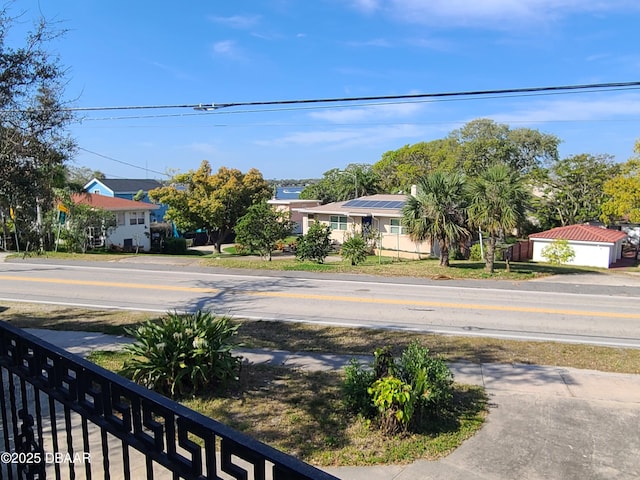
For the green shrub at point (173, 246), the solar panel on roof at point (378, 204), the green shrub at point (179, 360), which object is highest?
the solar panel on roof at point (378, 204)

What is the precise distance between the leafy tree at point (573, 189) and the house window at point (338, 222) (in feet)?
59.7

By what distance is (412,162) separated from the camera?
5909 centimetres

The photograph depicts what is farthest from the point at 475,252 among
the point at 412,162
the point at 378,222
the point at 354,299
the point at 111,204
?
the point at 412,162

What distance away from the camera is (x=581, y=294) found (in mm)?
15320

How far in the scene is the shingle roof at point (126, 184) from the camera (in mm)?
58919

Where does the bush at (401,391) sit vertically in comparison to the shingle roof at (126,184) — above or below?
below

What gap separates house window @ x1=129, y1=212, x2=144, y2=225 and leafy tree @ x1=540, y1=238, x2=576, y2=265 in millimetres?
32389

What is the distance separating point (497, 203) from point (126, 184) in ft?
178

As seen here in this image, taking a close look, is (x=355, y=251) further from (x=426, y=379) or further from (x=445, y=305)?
(x=426, y=379)

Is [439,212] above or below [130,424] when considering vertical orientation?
above

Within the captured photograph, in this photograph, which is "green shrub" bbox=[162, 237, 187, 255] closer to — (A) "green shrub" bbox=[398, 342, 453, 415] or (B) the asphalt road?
(B) the asphalt road

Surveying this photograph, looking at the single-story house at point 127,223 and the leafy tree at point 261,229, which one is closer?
the leafy tree at point 261,229

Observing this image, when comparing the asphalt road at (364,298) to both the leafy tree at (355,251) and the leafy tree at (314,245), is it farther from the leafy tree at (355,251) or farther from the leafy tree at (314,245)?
the leafy tree at (314,245)

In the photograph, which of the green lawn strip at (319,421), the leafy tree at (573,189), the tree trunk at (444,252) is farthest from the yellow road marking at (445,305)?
the leafy tree at (573,189)
